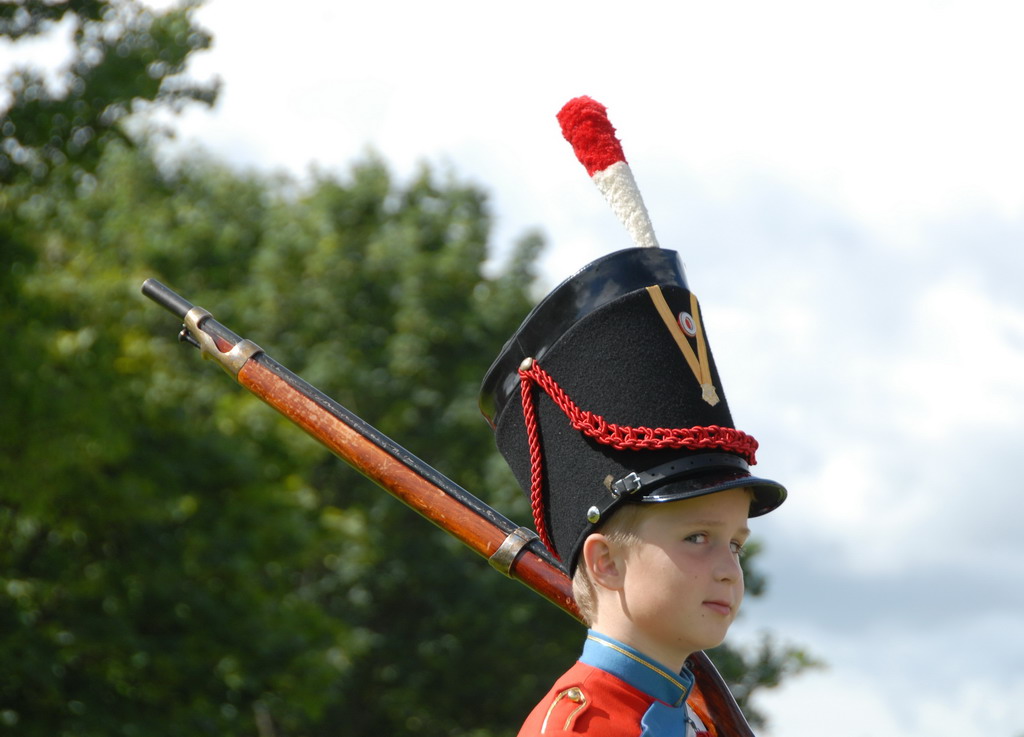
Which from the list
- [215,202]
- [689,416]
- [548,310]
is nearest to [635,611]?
[689,416]

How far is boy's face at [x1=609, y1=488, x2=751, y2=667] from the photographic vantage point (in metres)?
3.78

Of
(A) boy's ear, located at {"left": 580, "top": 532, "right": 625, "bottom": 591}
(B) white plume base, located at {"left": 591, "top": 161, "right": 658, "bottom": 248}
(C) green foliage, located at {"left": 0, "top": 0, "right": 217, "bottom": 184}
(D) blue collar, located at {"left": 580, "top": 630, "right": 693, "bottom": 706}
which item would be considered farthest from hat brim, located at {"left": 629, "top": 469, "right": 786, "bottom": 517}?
(C) green foliage, located at {"left": 0, "top": 0, "right": 217, "bottom": 184}

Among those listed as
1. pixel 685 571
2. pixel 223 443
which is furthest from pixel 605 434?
pixel 223 443

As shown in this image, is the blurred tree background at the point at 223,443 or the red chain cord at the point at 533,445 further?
the blurred tree background at the point at 223,443

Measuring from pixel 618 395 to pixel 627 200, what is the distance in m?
0.54

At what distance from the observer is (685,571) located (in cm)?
376

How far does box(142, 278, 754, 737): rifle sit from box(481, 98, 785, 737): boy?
32cm

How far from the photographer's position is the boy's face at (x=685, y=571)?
378 cm

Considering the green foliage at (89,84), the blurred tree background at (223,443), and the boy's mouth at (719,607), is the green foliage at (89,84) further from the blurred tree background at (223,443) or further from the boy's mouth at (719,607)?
the boy's mouth at (719,607)

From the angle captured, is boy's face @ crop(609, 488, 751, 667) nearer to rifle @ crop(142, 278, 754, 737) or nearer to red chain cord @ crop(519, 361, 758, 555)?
red chain cord @ crop(519, 361, 758, 555)

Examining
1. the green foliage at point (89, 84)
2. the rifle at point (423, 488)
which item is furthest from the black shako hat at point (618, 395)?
the green foliage at point (89, 84)

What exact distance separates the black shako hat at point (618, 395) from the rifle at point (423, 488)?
0.42 m

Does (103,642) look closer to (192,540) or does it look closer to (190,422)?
(192,540)

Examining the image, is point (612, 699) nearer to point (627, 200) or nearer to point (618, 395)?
point (618, 395)
